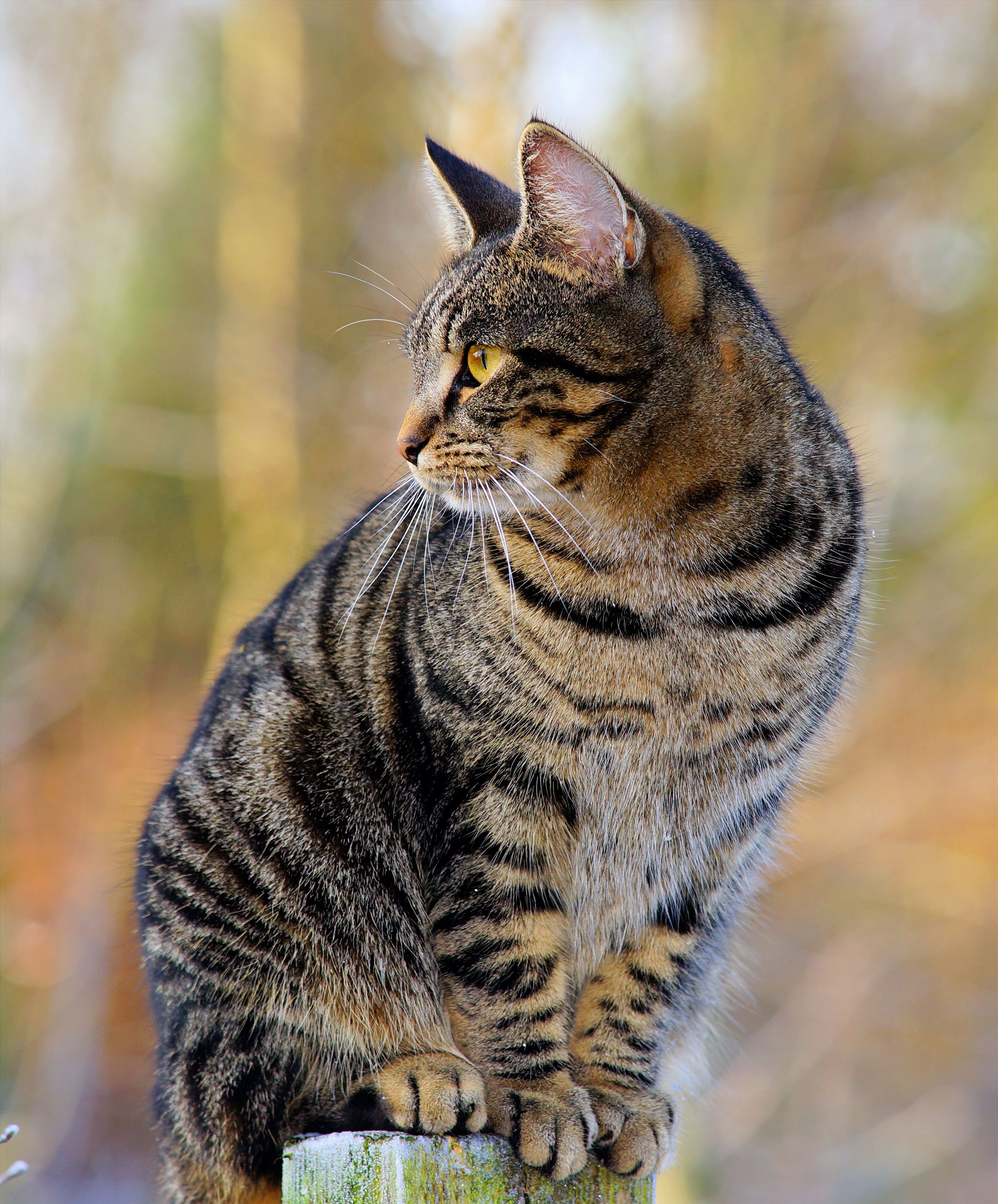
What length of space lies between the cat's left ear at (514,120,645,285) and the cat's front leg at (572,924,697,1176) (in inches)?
50.1

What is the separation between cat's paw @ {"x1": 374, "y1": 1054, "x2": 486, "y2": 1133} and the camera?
1765 millimetres

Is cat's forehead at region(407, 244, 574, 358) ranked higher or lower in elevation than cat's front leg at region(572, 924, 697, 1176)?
higher

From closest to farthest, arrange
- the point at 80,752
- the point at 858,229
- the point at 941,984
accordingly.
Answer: the point at 858,229
the point at 941,984
the point at 80,752

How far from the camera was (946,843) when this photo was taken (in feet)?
22.0

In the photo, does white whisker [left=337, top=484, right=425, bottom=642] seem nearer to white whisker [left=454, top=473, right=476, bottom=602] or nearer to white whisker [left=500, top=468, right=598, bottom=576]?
white whisker [left=454, top=473, right=476, bottom=602]

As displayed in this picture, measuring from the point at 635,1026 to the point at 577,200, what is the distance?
59.9 inches

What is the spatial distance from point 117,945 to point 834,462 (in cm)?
645

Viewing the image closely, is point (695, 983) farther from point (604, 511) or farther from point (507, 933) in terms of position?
point (604, 511)

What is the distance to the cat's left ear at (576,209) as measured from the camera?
6.01 ft

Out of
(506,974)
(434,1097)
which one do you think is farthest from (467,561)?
(434,1097)

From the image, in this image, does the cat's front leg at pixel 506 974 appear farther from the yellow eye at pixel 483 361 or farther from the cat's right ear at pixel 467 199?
the cat's right ear at pixel 467 199

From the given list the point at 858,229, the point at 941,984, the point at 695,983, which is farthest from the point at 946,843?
the point at 695,983

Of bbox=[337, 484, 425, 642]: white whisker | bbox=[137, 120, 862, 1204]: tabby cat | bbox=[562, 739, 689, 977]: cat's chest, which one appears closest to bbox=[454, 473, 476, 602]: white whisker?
bbox=[137, 120, 862, 1204]: tabby cat

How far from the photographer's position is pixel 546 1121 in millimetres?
1729
